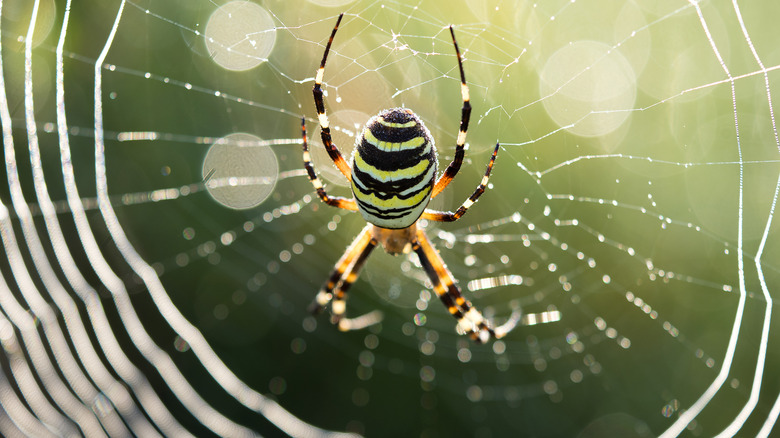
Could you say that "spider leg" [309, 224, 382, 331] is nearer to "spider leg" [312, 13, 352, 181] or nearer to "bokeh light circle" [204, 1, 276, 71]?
"spider leg" [312, 13, 352, 181]

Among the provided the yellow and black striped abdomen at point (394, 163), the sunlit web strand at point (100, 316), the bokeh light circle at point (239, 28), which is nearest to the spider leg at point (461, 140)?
the yellow and black striped abdomen at point (394, 163)

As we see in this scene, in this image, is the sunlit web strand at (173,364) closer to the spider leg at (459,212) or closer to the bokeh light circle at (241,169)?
the bokeh light circle at (241,169)

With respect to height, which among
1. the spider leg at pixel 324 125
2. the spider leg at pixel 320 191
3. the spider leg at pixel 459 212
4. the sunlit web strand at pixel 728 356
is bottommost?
the sunlit web strand at pixel 728 356

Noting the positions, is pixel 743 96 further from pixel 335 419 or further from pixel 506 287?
pixel 335 419

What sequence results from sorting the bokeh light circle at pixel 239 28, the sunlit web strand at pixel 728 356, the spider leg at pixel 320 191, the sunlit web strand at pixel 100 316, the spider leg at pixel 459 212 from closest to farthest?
the spider leg at pixel 459 212 → the spider leg at pixel 320 191 → the bokeh light circle at pixel 239 28 → the sunlit web strand at pixel 100 316 → the sunlit web strand at pixel 728 356

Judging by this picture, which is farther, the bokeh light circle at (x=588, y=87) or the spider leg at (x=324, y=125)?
the bokeh light circle at (x=588, y=87)

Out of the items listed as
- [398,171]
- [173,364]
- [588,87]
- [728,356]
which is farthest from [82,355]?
[728,356]

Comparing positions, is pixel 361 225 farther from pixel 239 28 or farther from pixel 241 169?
pixel 239 28

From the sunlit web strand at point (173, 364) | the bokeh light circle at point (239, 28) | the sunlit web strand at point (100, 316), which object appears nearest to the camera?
the bokeh light circle at point (239, 28)

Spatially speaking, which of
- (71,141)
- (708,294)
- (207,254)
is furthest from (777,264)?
(71,141)
